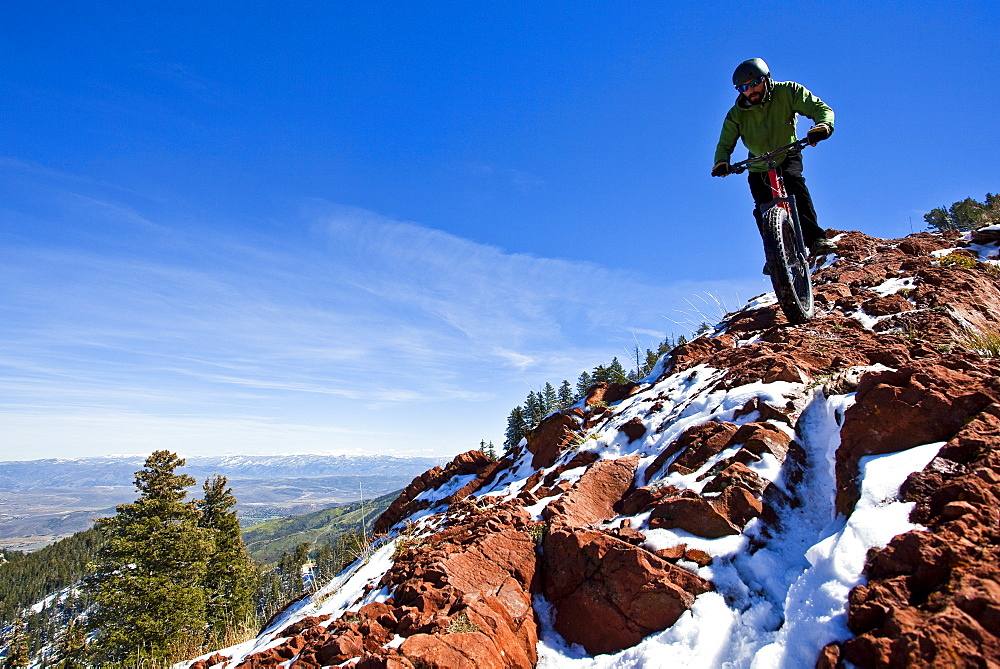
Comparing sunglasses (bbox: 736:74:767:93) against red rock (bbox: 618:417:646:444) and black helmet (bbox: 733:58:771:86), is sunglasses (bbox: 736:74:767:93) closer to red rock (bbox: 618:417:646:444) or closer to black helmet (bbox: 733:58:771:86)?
black helmet (bbox: 733:58:771:86)

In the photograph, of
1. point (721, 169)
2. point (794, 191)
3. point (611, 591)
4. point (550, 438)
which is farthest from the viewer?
point (550, 438)

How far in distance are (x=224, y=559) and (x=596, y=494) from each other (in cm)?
3082

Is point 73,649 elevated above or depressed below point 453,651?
below

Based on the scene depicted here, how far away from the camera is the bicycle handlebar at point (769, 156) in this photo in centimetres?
560

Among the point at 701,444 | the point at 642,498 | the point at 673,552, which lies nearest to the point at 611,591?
the point at 673,552

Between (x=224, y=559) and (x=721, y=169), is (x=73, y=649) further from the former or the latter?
(x=721, y=169)

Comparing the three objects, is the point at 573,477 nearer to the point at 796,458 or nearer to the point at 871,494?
the point at 796,458

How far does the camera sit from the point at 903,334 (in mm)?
5227

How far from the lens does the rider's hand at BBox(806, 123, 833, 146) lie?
543 centimetres

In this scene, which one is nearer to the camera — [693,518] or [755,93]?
[693,518]

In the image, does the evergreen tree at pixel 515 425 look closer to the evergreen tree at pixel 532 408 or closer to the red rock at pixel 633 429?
the evergreen tree at pixel 532 408

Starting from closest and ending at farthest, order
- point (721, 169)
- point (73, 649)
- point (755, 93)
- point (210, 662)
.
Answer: point (210, 662) < point (755, 93) < point (721, 169) < point (73, 649)

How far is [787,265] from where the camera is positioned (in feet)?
19.5

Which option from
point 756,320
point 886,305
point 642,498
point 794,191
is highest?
point 794,191
